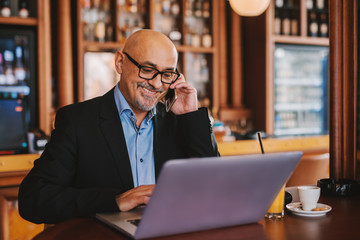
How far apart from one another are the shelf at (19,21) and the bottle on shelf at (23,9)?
0.43ft

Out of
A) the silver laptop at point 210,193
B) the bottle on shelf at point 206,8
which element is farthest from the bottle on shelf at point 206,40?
the silver laptop at point 210,193

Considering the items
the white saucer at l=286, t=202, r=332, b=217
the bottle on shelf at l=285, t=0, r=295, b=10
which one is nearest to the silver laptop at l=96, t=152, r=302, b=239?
the white saucer at l=286, t=202, r=332, b=217

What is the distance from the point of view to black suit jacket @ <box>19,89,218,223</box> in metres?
1.28

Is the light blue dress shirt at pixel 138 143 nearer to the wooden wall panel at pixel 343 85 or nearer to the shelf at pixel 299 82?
the wooden wall panel at pixel 343 85

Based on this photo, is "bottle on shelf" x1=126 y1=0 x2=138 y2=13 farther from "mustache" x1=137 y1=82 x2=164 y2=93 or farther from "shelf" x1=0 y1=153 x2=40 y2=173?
"mustache" x1=137 y1=82 x2=164 y2=93

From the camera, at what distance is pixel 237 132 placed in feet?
17.9

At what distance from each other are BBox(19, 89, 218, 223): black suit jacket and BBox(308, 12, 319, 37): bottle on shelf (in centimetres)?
443

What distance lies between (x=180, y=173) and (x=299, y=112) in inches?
204

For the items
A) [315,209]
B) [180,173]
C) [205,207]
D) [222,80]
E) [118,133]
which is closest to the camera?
[180,173]

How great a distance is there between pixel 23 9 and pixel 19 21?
22 cm

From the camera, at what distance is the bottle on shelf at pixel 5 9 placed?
13.5ft

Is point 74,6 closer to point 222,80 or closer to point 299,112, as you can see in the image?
point 222,80

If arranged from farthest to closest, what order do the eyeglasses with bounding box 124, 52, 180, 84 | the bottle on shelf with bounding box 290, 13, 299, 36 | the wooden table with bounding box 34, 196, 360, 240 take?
the bottle on shelf with bounding box 290, 13, 299, 36
the eyeglasses with bounding box 124, 52, 180, 84
the wooden table with bounding box 34, 196, 360, 240

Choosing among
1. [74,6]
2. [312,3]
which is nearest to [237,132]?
[312,3]
